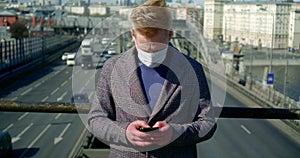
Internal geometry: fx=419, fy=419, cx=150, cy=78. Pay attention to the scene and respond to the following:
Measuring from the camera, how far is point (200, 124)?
51 centimetres

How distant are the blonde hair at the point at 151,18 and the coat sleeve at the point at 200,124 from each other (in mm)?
69

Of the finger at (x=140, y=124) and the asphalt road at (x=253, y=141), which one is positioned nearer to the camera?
the finger at (x=140, y=124)

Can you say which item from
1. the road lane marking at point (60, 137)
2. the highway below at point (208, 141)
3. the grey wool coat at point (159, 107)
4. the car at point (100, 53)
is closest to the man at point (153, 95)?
the grey wool coat at point (159, 107)


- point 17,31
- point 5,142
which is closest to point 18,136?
point 5,142

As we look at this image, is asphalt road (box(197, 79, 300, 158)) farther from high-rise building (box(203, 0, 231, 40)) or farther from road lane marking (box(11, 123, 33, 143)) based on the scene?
high-rise building (box(203, 0, 231, 40))

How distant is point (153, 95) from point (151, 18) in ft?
0.31

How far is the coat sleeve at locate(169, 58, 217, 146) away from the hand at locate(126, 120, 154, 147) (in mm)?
33

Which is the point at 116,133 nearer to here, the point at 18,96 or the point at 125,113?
the point at 125,113

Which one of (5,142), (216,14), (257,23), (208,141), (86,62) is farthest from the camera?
(216,14)

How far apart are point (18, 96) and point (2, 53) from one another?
179 centimetres

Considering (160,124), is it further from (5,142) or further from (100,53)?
(5,142)

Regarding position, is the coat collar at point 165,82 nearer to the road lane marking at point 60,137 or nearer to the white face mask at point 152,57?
the white face mask at point 152,57

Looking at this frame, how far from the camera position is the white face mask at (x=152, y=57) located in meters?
0.51

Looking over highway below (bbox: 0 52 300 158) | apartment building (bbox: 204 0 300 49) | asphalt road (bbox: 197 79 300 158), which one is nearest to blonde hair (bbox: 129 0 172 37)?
highway below (bbox: 0 52 300 158)
